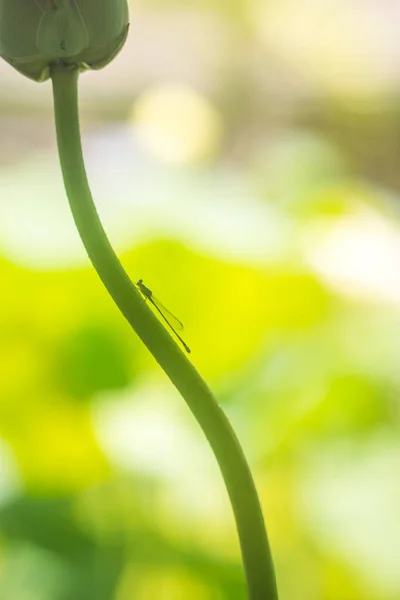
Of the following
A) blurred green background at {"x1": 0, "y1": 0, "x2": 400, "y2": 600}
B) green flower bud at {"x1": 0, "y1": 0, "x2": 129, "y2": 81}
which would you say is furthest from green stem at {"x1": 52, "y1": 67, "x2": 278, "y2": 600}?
blurred green background at {"x1": 0, "y1": 0, "x2": 400, "y2": 600}

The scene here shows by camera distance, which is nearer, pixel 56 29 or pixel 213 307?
pixel 56 29

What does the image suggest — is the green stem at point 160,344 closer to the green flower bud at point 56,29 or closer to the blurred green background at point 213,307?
the green flower bud at point 56,29

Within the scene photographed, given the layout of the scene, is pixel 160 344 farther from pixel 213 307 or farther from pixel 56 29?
pixel 213 307

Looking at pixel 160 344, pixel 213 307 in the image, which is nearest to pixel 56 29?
pixel 160 344

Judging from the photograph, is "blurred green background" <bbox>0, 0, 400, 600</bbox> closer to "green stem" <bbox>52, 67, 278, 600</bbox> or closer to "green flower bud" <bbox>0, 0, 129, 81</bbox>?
"green stem" <bbox>52, 67, 278, 600</bbox>

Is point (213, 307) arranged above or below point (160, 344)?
above

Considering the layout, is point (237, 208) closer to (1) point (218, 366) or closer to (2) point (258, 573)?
(1) point (218, 366)
